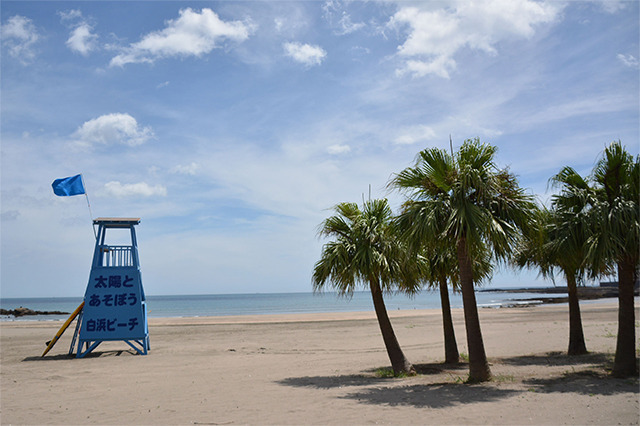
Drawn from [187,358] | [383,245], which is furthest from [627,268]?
[187,358]

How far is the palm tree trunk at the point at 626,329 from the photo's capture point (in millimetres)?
9727

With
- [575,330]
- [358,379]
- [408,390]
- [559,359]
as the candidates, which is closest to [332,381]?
[358,379]

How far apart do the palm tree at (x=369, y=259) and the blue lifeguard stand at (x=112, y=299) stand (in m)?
8.63

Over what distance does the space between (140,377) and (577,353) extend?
12.6 meters

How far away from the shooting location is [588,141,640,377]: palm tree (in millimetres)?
9086

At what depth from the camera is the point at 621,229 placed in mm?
9148

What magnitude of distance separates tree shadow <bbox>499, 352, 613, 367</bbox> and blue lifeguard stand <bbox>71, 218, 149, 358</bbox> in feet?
41.6

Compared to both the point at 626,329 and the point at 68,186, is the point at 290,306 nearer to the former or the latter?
the point at 68,186

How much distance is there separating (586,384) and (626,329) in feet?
5.33

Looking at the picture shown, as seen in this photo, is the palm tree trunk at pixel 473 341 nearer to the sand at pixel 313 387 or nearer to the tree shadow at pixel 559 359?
the sand at pixel 313 387

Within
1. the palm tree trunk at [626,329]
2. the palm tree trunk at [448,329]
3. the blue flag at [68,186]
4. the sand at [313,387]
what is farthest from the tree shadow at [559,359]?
the blue flag at [68,186]

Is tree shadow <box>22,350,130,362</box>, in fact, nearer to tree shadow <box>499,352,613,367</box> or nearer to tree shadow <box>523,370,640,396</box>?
tree shadow <box>499,352,613,367</box>

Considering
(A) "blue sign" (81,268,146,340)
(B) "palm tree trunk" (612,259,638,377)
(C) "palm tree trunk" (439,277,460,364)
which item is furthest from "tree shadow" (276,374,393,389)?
(A) "blue sign" (81,268,146,340)

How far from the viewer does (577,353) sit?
13898 mm
